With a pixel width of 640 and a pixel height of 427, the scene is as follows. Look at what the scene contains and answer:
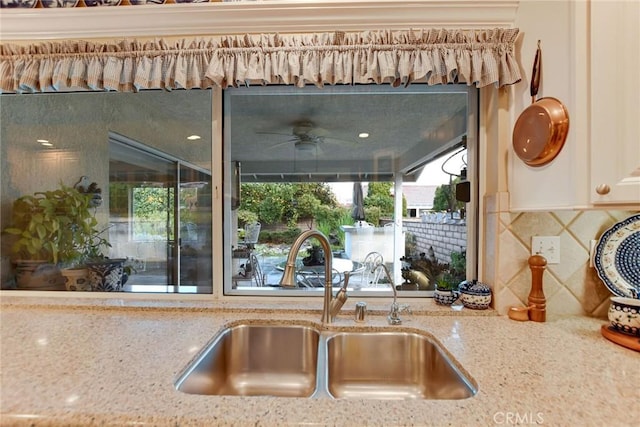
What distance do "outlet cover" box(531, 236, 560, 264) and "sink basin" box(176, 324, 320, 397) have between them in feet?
3.32

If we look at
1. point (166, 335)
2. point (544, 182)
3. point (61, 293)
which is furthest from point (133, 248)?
point (544, 182)

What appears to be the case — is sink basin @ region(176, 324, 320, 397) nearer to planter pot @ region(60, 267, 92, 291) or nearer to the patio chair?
the patio chair

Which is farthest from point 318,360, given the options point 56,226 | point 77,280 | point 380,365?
point 56,226

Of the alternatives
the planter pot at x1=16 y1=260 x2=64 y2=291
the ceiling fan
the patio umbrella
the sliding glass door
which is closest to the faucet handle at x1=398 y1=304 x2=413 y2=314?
the patio umbrella

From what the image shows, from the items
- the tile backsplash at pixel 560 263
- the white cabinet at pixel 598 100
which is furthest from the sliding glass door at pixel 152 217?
the white cabinet at pixel 598 100

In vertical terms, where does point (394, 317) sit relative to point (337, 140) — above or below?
below

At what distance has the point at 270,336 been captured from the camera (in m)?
1.22

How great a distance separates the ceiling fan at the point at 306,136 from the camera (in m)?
1.58

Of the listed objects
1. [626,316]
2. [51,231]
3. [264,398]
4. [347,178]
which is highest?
[347,178]

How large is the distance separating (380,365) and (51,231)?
1.78m

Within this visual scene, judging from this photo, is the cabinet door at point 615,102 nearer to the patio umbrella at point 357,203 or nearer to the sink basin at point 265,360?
the patio umbrella at point 357,203

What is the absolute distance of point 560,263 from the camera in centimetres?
124

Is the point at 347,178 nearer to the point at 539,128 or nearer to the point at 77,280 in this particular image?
the point at 539,128

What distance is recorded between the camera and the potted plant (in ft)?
4.98
